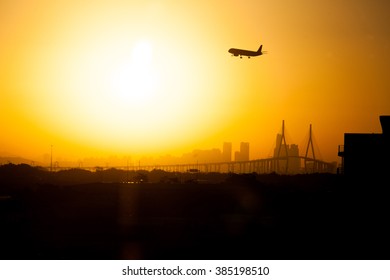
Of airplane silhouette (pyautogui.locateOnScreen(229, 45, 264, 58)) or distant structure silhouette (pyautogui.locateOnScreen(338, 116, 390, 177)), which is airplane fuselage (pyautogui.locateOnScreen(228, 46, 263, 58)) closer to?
airplane silhouette (pyautogui.locateOnScreen(229, 45, 264, 58))

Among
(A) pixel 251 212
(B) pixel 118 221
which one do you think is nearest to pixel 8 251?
(B) pixel 118 221

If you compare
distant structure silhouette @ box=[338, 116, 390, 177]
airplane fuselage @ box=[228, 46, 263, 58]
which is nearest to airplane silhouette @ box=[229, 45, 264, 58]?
airplane fuselage @ box=[228, 46, 263, 58]

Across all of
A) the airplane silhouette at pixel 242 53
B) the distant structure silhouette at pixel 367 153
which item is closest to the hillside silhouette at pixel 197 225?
the distant structure silhouette at pixel 367 153

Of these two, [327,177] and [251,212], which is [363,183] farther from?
[327,177]

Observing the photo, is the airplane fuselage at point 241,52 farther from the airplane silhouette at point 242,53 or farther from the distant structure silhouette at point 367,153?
the distant structure silhouette at point 367,153

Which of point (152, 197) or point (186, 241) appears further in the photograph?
point (152, 197)
